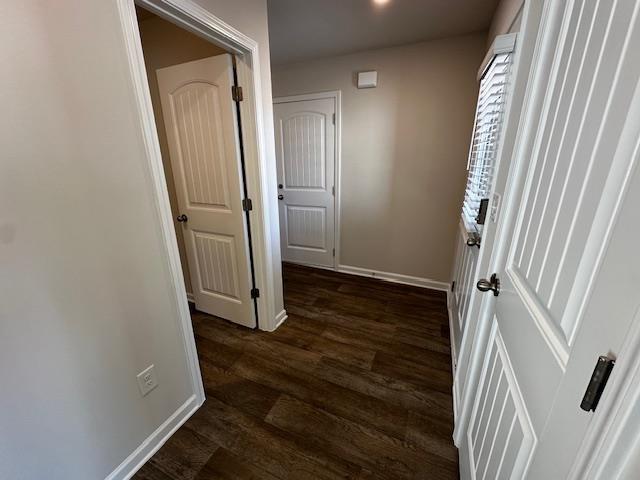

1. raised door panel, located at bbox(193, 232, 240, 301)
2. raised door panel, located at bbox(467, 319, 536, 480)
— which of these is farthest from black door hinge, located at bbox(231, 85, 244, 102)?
raised door panel, located at bbox(467, 319, 536, 480)

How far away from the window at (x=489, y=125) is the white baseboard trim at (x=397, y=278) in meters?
1.16

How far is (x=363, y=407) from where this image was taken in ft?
5.20

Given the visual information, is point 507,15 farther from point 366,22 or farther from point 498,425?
point 498,425

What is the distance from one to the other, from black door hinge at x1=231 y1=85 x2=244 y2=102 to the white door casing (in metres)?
1.53

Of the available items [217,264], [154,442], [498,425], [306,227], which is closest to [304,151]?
[306,227]

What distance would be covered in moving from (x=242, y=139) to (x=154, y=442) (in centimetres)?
179

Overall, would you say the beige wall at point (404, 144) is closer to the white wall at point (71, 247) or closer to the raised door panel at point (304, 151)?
the raised door panel at point (304, 151)

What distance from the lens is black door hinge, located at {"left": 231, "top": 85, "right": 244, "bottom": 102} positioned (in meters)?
1.73

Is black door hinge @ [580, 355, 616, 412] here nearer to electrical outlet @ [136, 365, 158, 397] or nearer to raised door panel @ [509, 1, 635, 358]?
raised door panel @ [509, 1, 635, 358]

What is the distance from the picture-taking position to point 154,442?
137 cm

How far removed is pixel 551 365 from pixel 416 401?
1.29 m

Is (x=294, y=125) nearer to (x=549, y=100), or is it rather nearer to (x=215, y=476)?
(x=549, y=100)

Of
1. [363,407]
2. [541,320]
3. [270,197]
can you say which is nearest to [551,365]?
[541,320]

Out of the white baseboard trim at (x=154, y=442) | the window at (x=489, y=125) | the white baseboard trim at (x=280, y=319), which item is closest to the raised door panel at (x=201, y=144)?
the white baseboard trim at (x=280, y=319)
